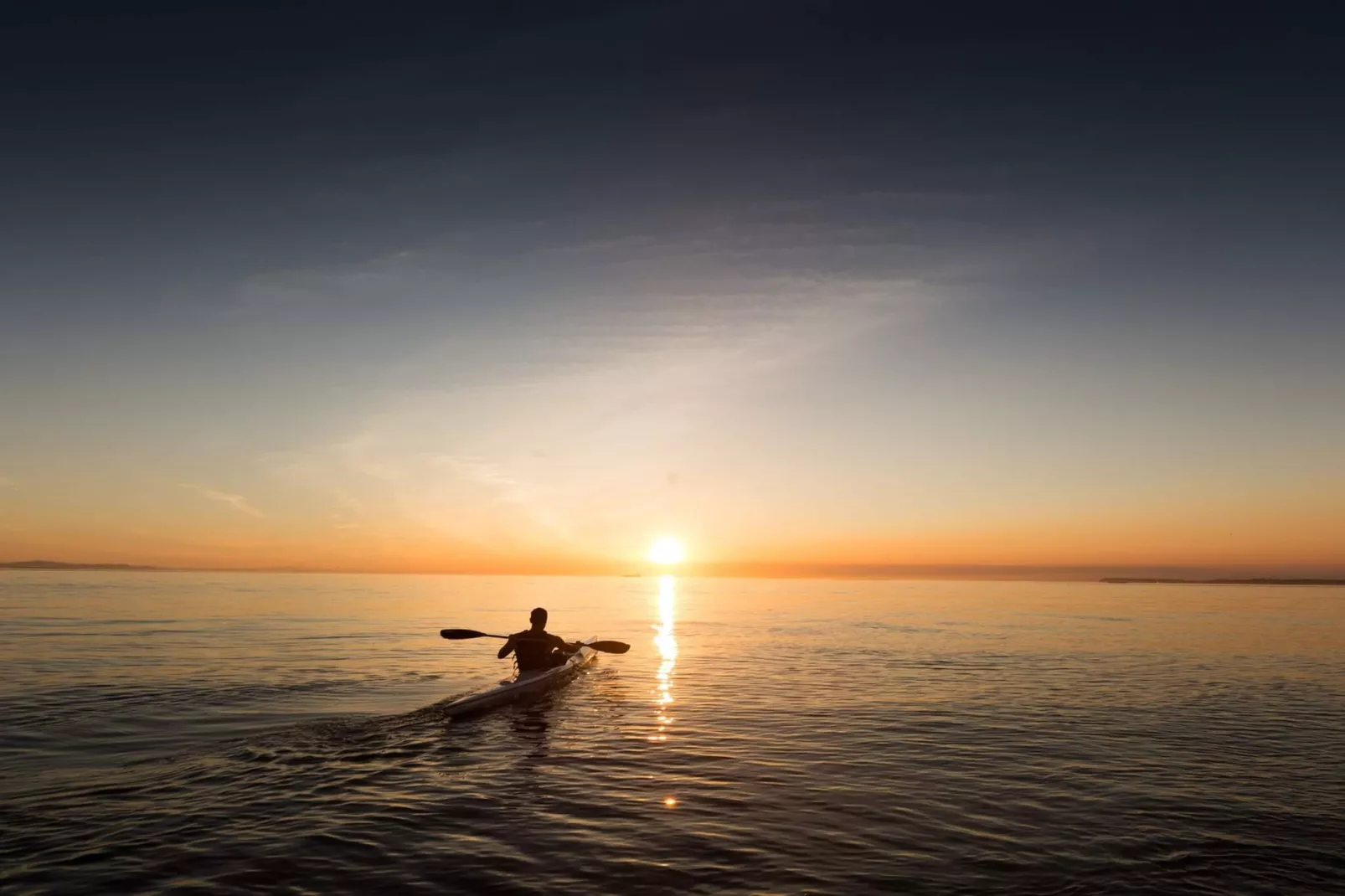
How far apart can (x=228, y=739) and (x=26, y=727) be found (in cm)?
590

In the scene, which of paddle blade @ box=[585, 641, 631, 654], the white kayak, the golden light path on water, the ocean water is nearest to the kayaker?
the white kayak

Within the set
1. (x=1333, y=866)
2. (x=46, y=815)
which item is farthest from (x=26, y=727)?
(x=1333, y=866)

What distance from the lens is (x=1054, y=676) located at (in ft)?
109

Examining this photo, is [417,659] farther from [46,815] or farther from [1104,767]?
[1104,767]

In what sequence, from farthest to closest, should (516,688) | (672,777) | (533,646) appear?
(533,646) < (516,688) < (672,777)

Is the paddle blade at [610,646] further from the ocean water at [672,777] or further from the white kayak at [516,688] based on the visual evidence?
the ocean water at [672,777]

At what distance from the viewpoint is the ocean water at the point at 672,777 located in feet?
36.3

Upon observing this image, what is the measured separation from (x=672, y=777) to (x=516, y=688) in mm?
10775

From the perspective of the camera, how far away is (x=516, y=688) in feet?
84.6

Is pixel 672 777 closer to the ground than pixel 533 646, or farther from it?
closer to the ground

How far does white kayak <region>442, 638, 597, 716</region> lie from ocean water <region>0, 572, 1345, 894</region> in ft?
1.47

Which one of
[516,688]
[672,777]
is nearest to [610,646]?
[516,688]

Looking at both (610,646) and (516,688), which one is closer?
(516,688)

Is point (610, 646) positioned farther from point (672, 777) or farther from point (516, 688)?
point (672, 777)
